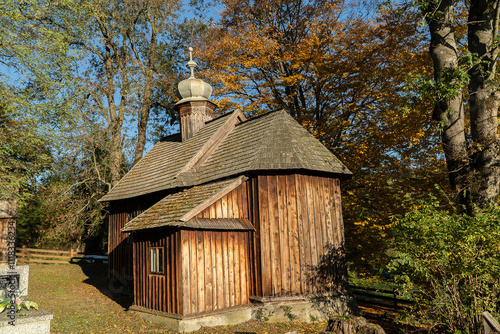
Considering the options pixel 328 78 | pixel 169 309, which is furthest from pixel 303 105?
pixel 169 309

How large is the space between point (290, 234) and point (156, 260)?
4142 mm

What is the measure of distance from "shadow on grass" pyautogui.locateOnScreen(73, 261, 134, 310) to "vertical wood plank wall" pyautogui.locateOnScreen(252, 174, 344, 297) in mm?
5523

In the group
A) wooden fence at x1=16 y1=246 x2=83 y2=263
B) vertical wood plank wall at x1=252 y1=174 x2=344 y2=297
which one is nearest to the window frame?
vertical wood plank wall at x1=252 y1=174 x2=344 y2=297

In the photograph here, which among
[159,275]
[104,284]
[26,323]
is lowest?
[104,284]

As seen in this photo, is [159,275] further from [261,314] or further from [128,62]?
[128,62]

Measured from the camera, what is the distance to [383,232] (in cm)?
1559

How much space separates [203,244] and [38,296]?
7.60m

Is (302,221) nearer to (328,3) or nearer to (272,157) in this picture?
(272,157)

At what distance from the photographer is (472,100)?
9.88m

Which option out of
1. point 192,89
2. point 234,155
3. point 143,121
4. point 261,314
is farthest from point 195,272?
point 143,121

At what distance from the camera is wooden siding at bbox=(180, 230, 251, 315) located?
1033 cm

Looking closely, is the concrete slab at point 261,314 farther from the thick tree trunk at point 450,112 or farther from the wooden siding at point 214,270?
the thick tree trunk at point 450,112

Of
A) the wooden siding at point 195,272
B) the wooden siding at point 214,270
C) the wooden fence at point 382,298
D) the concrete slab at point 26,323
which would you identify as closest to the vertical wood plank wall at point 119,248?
the wooden siding at point 195,272

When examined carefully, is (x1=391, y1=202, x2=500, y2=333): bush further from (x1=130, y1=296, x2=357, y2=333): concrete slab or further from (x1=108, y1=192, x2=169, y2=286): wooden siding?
(x1=108, y1=192, x2=169, y2=286): wooden siding
